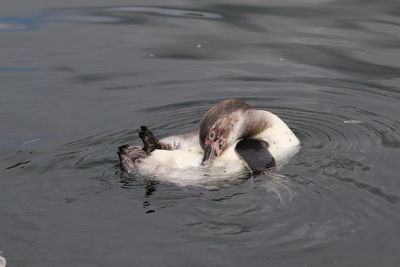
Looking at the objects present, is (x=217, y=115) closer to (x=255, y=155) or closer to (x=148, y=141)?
(x=255, y=155)

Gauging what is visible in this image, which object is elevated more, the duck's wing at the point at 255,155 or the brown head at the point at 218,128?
the brown head at the point at 218,128

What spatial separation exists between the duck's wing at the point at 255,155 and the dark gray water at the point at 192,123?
0.16m

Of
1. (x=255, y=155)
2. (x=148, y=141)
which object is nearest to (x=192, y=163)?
(x=148, y=141)

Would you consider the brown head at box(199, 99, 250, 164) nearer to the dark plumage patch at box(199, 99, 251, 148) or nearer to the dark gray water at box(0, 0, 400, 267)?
the dark plumage patch at box(199, 99, 251, 148)

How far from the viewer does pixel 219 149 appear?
801 cm

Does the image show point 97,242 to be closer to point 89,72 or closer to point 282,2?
point 89,72

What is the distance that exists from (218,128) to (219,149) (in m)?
0.21

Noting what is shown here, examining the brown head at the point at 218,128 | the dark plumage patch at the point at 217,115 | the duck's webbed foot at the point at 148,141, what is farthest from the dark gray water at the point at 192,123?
the dark plumage patch at the point at 217,115

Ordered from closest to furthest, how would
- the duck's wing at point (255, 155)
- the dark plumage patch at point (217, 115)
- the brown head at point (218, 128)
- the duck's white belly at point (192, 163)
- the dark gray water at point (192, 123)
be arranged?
1. the dark gray water at point (192, 123)
2. the duck's white belly at point (192, 163)
3. the duck's wing at point (255, 155)
4. the brown head at point (218, 128)
5. the dark plumage patch at point (217, 115)

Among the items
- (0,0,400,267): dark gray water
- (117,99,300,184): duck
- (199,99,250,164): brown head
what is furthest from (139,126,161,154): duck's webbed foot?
(199,99,250,164): brown head

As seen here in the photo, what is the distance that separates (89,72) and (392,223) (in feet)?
18.5

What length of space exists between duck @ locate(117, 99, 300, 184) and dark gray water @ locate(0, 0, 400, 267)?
0.16 m

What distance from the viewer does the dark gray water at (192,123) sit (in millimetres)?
6414

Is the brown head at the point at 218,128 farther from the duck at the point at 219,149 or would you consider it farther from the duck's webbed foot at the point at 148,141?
the duck's webbed foot at the point at 148,141
